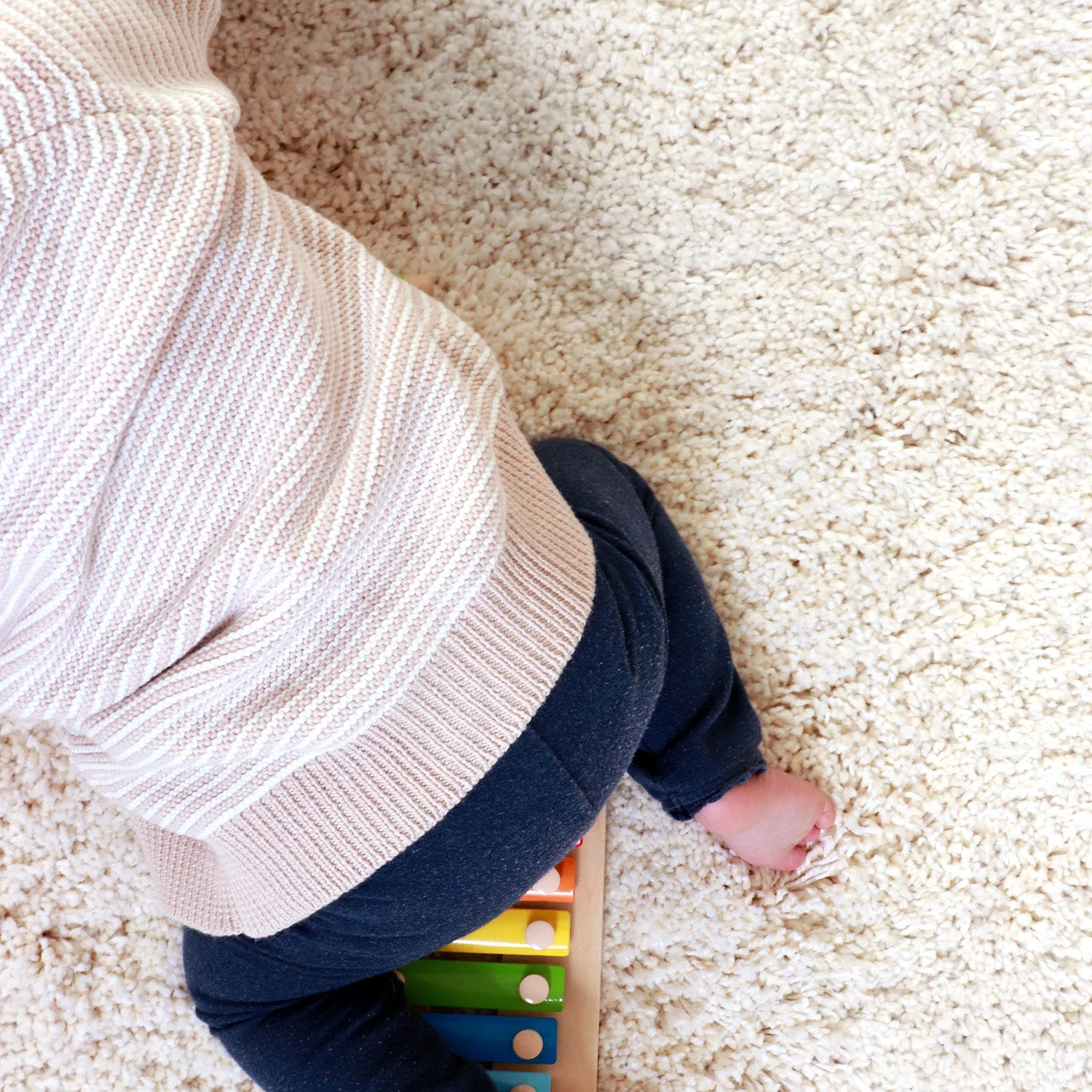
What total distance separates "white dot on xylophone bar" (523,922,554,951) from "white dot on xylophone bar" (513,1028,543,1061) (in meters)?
0.07

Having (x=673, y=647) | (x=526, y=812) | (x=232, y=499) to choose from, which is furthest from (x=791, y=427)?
(x=232, y=499)

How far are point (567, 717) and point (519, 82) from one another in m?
0.57

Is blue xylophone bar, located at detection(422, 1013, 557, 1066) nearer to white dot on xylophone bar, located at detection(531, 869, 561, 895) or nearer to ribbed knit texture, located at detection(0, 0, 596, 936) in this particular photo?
white dot on xylophone bar, located at detection(531, 869, 561, 895)

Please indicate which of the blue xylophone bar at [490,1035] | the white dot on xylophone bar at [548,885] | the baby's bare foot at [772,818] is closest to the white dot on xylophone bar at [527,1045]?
the blue xylophone bar at [490,1035]

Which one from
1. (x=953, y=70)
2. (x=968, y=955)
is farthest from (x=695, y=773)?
(x=953, y=70)

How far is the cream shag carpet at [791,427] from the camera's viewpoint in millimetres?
840

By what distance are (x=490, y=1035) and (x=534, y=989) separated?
0.18ft

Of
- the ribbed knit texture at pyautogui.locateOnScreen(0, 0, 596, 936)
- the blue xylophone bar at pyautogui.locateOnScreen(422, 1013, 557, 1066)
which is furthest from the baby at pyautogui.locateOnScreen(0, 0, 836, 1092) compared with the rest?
the blue xylophone bar at pyautogui.locateOnScreen(422, 1013, 557, 1066)

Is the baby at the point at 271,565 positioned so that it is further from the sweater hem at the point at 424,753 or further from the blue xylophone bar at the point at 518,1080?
the blue xylophone bar at the point at 518,1080

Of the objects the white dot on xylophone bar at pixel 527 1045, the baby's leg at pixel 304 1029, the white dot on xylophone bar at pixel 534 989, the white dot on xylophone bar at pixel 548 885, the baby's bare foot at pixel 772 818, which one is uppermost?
the baby's bare foot at pixel 772 818

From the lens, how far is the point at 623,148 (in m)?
0.89

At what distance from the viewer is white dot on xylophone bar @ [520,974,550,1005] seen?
2.71 feet

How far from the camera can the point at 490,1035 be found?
2.74 ft

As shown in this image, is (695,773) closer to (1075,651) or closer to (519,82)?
(1075,651)
